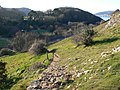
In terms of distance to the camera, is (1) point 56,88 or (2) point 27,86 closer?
(1) point 56,88

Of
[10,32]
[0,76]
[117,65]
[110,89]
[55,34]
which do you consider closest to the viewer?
[110,89]

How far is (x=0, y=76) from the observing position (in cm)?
4150

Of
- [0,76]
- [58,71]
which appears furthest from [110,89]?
[0,76]

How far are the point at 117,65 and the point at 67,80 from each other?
18.1 ft

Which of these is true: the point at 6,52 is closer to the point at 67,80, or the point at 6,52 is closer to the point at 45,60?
the point at 45,60

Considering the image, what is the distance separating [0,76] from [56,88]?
49.9 feet

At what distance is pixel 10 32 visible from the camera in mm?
180500

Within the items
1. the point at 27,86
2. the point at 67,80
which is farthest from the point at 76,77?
the point at 27,86

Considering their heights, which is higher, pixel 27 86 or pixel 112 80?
pixel 112 80

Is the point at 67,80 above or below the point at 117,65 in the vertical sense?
below

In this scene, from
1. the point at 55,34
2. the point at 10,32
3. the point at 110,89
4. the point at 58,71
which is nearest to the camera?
the point at 110,89

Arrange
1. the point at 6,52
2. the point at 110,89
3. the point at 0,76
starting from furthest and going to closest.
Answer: the point at 6,52
the point at 0,76
the point at 110,89

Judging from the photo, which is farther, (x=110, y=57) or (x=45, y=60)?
(x=45, y=60)

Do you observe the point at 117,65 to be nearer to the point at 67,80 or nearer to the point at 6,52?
the point at 67,80
